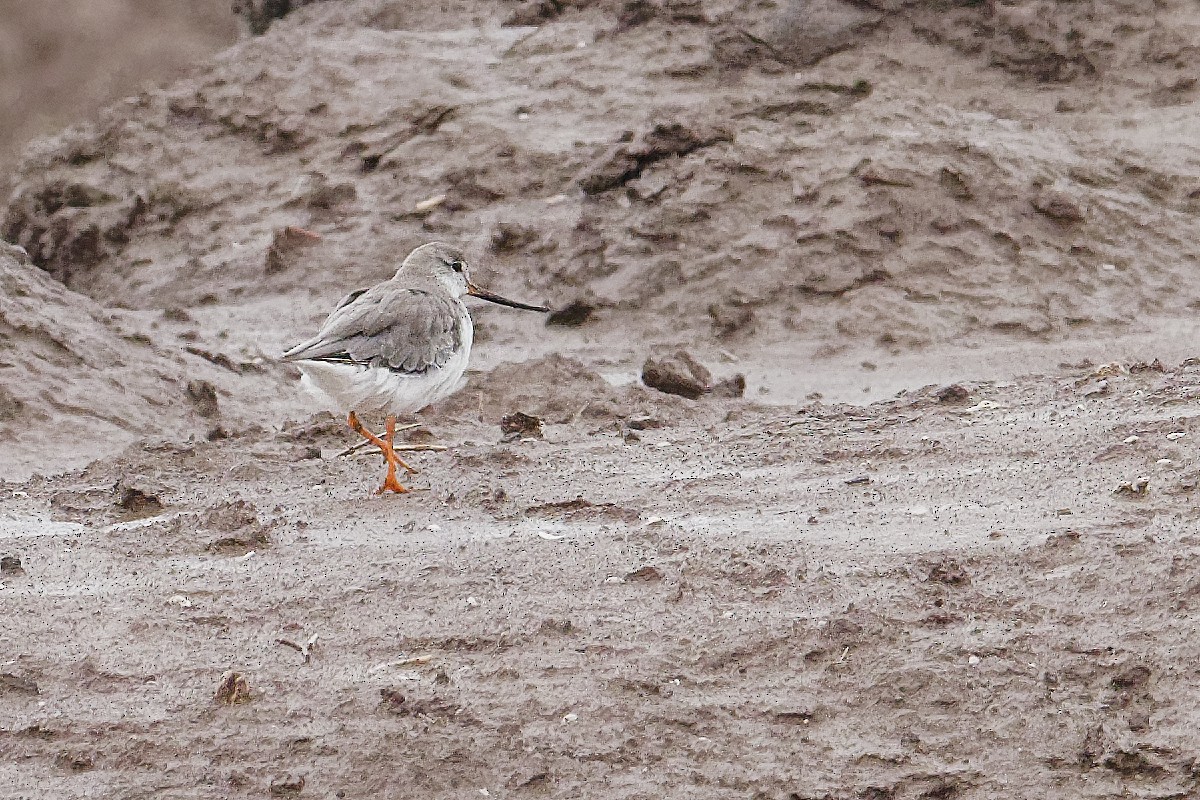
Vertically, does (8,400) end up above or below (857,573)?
below

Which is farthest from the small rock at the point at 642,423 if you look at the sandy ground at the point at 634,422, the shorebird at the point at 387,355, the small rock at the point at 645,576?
the small rock at the point at 645,576

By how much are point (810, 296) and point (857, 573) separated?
4.47 m

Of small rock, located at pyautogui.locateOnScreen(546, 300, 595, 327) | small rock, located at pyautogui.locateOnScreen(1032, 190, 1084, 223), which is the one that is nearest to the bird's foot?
small rock, located at pyautogui.locateOnScreen(546, 300, 595, 327)

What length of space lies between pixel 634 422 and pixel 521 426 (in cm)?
54

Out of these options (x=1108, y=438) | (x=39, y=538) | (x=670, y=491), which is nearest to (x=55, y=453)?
(x=39, y=538)

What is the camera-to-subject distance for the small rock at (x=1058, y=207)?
393 inches

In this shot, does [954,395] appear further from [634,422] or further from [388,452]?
[388,452]

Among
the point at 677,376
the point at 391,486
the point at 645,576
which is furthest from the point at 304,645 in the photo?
the point at 677,376

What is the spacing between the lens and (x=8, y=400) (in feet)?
27.9

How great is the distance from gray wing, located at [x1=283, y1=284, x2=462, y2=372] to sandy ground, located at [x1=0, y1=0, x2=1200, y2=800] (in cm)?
50

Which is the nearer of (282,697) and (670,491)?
(282,697)

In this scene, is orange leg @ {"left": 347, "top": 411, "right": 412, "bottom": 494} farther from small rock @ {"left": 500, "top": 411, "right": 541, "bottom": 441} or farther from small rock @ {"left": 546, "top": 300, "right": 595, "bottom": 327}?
small rock @ {"left": 546, "top": 300, "right": 595, "bottom": 327}

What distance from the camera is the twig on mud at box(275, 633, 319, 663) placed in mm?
5277

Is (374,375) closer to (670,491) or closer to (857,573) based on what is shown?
(670,491)
